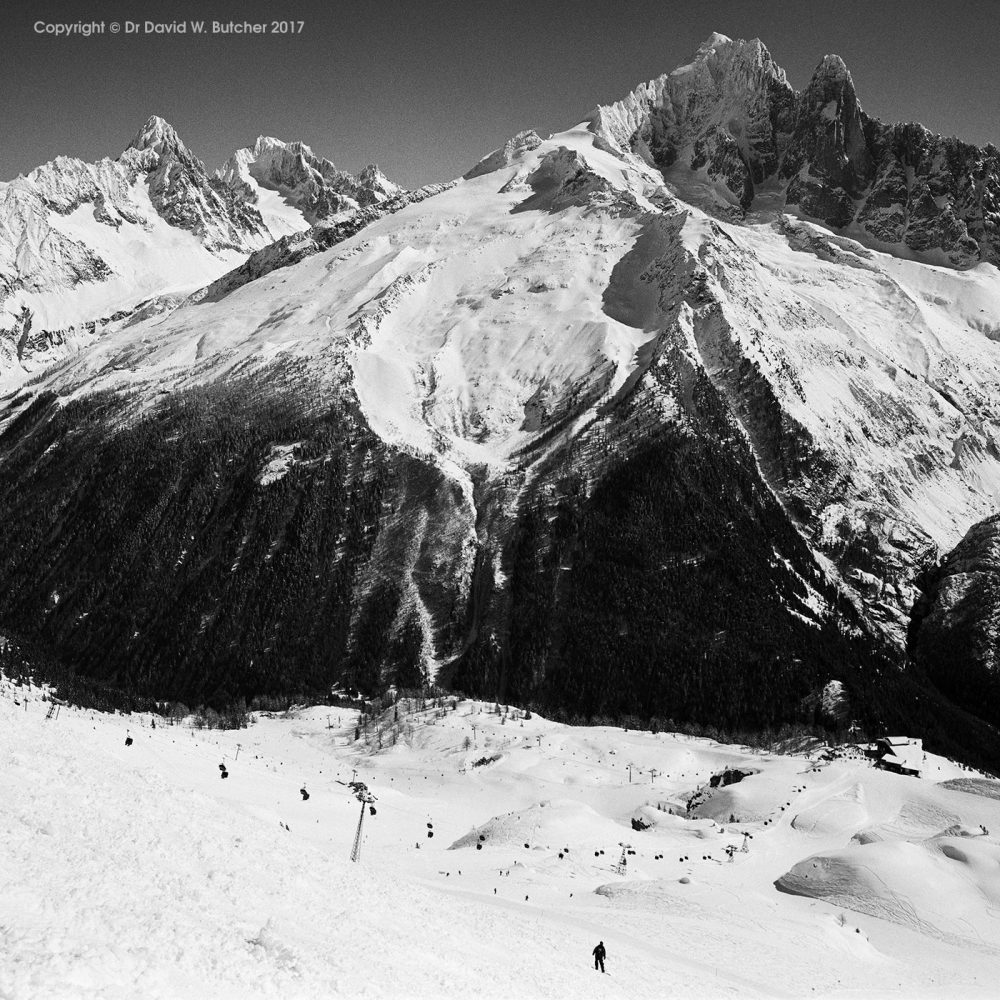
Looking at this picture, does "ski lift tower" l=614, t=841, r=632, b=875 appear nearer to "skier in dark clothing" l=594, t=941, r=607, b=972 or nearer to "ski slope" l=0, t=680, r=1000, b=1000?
"ski slope" l=0, t=680, r=1000, b=1000

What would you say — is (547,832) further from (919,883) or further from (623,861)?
(919,883)

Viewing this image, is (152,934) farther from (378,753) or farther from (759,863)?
(378,753)

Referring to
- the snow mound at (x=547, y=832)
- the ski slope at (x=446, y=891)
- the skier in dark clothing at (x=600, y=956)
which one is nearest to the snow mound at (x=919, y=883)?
the ski slope at (x=446, y=891)

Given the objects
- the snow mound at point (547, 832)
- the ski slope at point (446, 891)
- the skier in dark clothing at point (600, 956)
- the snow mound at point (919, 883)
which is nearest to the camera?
the ski slope at point (446, 891)

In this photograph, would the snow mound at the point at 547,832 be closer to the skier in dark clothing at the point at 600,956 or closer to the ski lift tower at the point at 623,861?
the ski lift tower at the point at 623,861

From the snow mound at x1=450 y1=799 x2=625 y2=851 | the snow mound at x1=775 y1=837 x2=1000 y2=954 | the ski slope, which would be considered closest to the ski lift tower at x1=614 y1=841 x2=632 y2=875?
the ski slope

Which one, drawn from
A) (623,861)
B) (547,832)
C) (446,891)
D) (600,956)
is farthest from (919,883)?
(600,956)

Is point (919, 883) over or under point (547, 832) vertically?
over

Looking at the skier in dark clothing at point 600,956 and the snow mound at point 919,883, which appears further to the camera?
the snow mound at point 919,883
